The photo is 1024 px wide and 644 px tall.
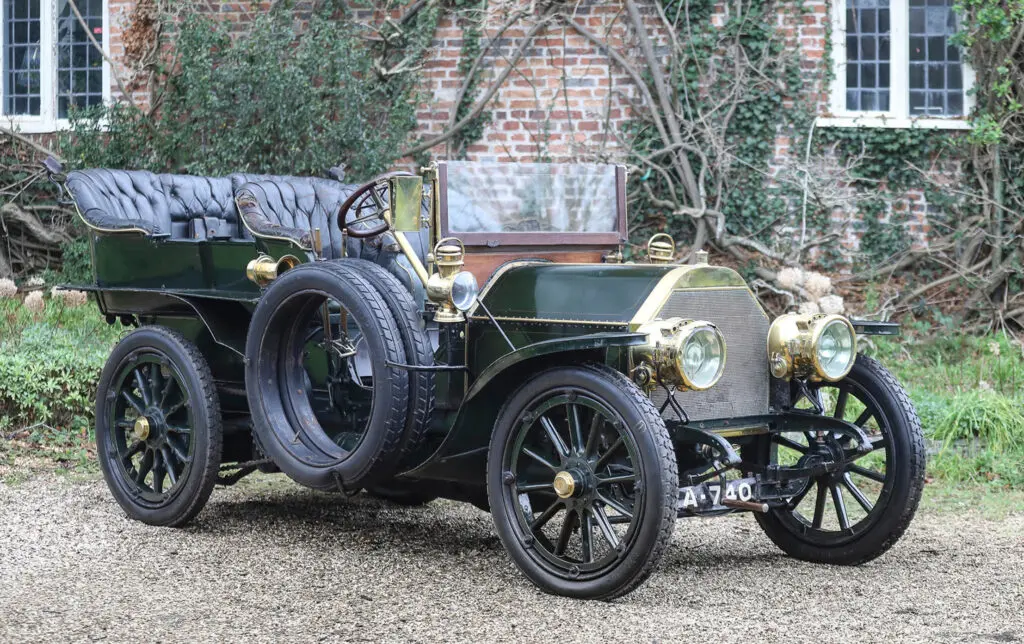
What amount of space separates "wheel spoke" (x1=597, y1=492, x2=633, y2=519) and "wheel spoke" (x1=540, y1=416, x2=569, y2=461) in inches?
7.2

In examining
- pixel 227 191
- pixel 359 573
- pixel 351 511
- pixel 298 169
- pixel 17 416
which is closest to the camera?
pixel 359 573

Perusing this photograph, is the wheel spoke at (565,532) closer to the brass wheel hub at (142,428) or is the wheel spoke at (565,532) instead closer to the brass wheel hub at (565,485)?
the brass wheel hub at (565,485)

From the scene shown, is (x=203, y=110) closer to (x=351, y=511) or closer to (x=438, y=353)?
(x=351, y=511)

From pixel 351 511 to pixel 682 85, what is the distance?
6.08 meters

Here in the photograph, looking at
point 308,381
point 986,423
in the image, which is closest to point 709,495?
point 308,381

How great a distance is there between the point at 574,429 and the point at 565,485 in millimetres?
190

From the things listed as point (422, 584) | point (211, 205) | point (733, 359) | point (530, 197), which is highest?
point (211, 205)

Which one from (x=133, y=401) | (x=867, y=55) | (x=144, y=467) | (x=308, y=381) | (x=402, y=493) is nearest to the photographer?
(x=308, y=381)

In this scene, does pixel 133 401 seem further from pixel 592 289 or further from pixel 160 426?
pixel 592 289

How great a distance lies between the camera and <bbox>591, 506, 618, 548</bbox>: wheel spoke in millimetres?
3998

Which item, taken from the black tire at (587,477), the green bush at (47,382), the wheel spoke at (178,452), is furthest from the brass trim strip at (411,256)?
the green bush at (47,382)

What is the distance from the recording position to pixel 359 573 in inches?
179

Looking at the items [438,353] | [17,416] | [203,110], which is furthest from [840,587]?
[203,110]

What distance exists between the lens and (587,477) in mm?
4086
